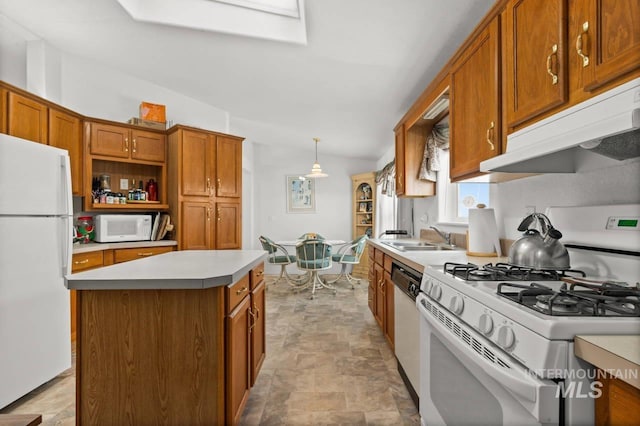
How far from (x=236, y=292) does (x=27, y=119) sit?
2.60m

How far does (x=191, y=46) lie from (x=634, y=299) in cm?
343

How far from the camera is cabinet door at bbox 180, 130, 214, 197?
150 inches

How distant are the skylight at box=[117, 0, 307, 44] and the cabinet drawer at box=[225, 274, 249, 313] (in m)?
1.99

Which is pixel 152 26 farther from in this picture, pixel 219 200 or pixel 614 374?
pixel 614 374

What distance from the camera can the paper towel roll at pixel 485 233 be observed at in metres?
1.94

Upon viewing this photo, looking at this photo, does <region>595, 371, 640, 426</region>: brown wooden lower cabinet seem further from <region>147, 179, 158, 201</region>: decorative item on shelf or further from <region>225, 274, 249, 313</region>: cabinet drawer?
<region>147, 179, 158, 201</region>: decorative item on shelf

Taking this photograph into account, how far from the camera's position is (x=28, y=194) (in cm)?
197

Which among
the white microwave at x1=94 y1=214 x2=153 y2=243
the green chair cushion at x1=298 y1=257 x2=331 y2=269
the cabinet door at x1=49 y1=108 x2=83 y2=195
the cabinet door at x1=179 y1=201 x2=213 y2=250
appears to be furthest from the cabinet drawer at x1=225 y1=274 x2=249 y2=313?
the green chair cushion at x1=298 y1=257 x2=331 y2=269

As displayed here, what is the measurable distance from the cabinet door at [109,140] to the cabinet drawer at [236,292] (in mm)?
2755

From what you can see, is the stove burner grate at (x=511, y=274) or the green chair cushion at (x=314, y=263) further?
the green chair cushion at (x=314, y=263)

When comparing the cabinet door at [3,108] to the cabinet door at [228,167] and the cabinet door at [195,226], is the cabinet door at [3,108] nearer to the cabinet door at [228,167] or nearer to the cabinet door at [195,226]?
the cabinet door at [195,226]

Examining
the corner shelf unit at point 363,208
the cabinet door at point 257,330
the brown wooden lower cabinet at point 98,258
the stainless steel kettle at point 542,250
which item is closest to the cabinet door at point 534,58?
the stainless steel kettle at point 542,250

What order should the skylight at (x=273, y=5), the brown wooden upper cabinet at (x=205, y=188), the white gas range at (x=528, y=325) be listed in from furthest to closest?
1. the brown wooden upper cabinet at (x=205, y=188)
2. the skylight at (x=273, y=5)
3. the white gas range at (x=528, y=325)

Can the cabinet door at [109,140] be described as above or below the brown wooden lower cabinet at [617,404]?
Answer: above
